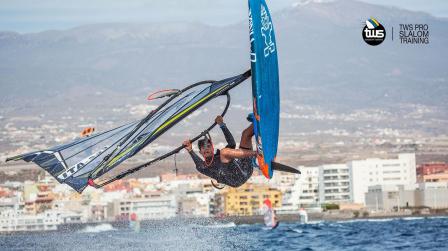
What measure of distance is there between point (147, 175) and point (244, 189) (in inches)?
2317

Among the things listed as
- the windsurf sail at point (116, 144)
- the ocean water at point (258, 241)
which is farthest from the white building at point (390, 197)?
the windsurf sail at point (116, 144)

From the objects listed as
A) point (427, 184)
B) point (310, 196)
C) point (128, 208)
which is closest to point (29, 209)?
point (128, 208)

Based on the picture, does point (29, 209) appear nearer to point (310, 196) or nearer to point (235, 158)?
point (310, 196)

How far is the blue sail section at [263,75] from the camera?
1526 centimetres

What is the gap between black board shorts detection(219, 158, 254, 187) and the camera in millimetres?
16969

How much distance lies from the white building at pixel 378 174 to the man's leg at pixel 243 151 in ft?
395

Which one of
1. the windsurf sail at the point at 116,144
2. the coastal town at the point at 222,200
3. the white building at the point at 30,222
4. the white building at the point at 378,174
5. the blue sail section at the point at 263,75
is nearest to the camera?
the blue sail section at the point at 263,75

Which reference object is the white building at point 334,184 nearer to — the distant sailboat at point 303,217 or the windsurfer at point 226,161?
the distant sailboat at point 303,217

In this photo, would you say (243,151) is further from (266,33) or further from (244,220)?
(244,220)

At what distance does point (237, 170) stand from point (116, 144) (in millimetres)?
1998

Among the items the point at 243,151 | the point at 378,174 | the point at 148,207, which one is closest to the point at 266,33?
the point at 243,151

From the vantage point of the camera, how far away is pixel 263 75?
15383 millimetres

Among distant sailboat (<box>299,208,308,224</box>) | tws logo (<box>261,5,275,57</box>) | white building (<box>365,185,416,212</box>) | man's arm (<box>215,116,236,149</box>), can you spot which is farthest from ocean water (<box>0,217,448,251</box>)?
white building (<box>365,185,416,212</box>)

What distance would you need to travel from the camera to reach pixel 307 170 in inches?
5630
